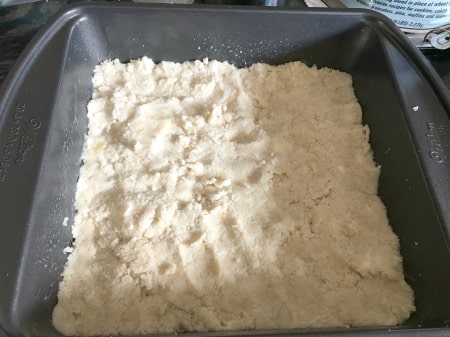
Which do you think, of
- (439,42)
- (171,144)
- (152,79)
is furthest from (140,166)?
(439,42)

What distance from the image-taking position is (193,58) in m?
0.95

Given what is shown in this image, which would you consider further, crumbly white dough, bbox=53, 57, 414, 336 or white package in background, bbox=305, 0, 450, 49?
white package in background, bbox=305, 0, 450, 49

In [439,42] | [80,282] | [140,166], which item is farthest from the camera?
[439,42]

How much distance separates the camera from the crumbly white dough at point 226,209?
26.9 inches

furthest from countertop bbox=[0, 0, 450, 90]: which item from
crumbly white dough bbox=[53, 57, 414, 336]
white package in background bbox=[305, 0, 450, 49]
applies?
crumbly white dough bbox=[53, 57, 414, 336]

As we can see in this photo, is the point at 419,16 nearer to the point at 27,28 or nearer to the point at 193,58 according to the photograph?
the point at 193,58

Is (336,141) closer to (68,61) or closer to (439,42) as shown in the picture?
(439,42)

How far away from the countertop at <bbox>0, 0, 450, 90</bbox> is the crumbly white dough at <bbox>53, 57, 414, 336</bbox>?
7.2 inches

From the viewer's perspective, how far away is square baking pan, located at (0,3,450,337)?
63cm

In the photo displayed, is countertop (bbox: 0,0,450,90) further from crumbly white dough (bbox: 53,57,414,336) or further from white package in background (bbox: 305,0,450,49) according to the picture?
crumbly white dough (bbox: 53,57,414,336)

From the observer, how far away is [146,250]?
0.72 meters

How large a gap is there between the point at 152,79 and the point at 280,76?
0.86 feet

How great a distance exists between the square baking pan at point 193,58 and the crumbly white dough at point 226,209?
1.1 inches

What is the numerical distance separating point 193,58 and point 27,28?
379mm
